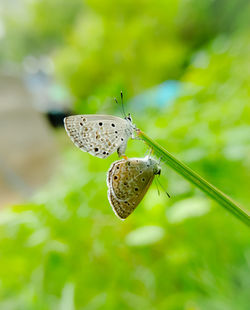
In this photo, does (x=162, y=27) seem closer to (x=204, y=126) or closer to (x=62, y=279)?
(x=204, y=126)

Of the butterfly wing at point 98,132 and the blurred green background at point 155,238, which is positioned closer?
the butterfly wing at point 98,132

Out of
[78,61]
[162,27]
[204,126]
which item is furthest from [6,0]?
[204,126]

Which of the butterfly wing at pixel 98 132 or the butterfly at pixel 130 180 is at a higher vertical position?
the butterfly wing at pixel 98 132

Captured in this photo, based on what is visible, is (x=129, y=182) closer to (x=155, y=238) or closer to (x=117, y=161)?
(x=117, y=161)

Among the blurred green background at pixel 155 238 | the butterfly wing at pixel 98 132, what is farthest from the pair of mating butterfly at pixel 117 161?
the blurred green background at pixel 155 238

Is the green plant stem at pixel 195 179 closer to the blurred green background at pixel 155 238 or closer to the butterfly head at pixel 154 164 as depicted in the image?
the butterfly head at pixel 154 164

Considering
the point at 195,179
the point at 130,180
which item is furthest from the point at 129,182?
the point at 195,179

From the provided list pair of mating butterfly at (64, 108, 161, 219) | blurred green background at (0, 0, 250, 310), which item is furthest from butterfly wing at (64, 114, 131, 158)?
blurred green background at (0, 0, 250, 310)
